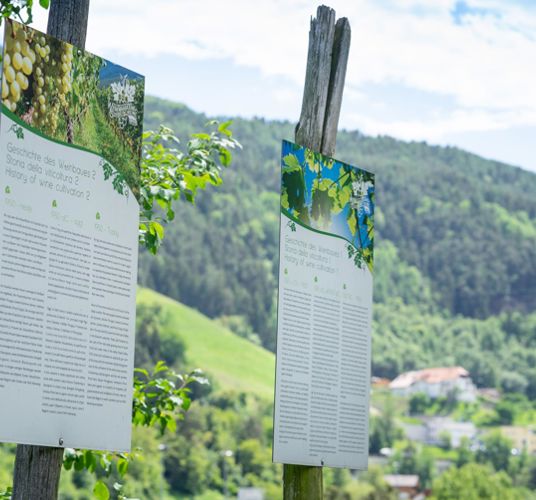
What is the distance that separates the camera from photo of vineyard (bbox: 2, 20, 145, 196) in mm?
4340

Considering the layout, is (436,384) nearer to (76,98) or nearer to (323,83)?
(323,83)

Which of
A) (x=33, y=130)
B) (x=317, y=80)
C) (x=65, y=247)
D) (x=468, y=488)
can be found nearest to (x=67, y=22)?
(x=33, y=130)

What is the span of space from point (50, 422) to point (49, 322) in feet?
1.22

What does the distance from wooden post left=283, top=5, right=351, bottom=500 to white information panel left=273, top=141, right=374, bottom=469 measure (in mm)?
203

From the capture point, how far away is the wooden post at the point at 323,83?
20.5 ft

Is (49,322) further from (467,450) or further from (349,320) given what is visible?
(467,450)

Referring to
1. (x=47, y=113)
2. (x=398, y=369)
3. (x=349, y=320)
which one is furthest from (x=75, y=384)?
(x=398, y=369)

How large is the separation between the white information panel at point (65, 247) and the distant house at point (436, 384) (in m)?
153

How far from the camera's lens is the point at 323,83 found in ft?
20.6

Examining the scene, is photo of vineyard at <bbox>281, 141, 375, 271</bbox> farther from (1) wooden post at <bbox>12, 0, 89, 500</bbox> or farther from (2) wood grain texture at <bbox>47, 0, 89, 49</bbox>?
(1) wooden post at <bbox>12, 0, 89, 500</bbox>

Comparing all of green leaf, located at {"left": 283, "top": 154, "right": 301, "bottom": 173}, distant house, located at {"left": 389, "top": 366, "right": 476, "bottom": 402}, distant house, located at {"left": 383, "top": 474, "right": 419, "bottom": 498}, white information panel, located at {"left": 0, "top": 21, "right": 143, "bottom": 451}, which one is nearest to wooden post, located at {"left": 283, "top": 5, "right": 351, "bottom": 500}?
green leaf, located at {"left": 283, "top": 154, "right": 301, "bottom": 173}

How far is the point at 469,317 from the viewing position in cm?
17300

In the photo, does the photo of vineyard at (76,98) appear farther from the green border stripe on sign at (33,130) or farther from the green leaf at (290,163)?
the green leaf at (290,163)

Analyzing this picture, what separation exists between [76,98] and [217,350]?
127668 millimetres
